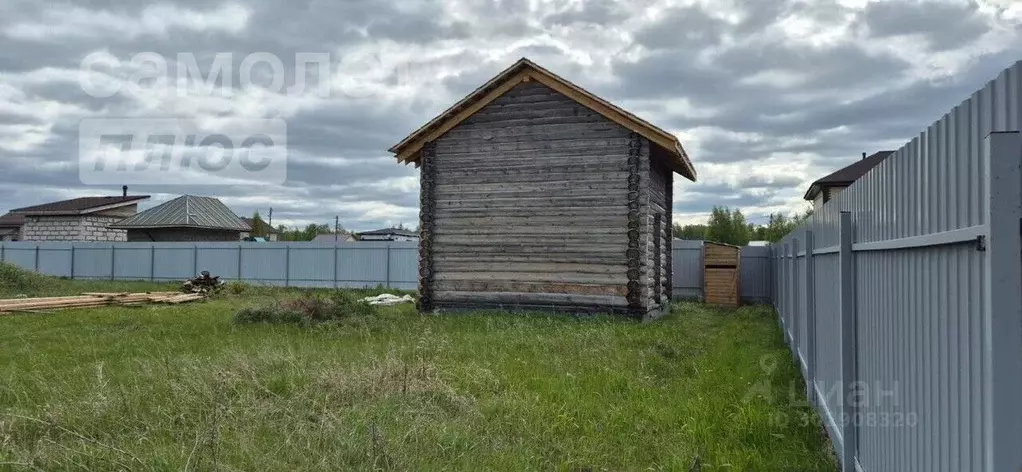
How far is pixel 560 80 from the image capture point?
1451 centimetres

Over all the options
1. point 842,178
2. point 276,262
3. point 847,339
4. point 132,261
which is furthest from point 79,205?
point 847,339

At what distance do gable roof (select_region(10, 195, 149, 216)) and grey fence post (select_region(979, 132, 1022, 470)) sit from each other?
4785 centimetres

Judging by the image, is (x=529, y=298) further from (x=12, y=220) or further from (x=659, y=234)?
(x=12, y=220)

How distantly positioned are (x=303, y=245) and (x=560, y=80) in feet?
57.5

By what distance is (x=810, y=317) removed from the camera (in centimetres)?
651

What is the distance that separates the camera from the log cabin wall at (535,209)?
14.5 m

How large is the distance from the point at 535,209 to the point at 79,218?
124 feet

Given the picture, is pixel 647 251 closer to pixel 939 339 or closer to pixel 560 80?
pixel 560 80

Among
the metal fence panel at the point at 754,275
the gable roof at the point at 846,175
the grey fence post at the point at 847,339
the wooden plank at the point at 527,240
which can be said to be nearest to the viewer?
the grey fence post at the point at 847,339

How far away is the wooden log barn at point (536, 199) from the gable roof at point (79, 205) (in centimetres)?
3418

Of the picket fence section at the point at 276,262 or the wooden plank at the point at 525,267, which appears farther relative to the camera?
the picket fence section at the point at 276,262

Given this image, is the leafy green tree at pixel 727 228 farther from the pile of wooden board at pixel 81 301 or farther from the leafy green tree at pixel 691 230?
the pile of wooden board at pixel 81 301

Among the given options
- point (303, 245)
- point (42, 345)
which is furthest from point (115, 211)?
point (42, 345)

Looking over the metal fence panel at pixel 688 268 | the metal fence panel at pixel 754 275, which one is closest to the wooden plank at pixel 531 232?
the metal fence panel at pixel 688 268
